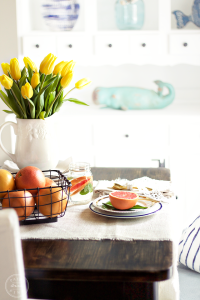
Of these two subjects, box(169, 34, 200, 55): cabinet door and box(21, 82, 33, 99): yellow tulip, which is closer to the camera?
box(21, 82, 33, 99): yellow tulip

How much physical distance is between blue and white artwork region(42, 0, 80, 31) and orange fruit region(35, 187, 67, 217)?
81.8 inches

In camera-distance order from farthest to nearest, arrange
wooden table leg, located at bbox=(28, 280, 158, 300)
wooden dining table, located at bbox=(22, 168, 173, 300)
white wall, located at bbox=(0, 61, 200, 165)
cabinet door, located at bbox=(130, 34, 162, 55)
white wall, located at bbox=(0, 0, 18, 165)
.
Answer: white wall, located at bbox=(0, 61, 200, 165), cabinet door, located at bbox=(130, 34, 162, 55), white wall, located at bbox=(0, 0, 18, 165), wooden table leg, located at bbox=(28, 280, 158, 300), wooden dining table, located at bbox=(22, 168, 173, 300)

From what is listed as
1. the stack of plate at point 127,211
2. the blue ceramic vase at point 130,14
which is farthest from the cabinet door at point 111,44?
the stack of plate at point 127,211

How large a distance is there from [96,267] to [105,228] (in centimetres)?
17

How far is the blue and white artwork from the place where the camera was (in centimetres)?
258

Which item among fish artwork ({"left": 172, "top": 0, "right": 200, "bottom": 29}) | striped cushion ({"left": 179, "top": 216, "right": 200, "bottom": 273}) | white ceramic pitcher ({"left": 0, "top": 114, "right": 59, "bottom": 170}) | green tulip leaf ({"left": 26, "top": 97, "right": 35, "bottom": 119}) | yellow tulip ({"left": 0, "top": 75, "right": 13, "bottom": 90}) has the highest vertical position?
fish artwork ({"left": 172, "top": 0, "right": 200, "bottom": 29})

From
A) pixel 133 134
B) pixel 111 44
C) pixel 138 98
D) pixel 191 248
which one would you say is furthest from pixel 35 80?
pixel 138 98

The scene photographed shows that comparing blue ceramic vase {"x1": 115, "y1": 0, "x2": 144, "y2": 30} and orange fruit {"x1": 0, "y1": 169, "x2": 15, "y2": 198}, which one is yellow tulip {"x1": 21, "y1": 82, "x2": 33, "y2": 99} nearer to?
orange fruit {"x1": 0, "y1": 169, "x2": 15, "y2": 198}

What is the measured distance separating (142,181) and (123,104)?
158cm

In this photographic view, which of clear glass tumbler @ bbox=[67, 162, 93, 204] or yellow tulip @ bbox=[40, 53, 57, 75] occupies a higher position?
yellow tulip @ bbox=[40, 53, 57, 75]

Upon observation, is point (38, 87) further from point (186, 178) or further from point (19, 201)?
point (186, 178)

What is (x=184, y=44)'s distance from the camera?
8.18 feet

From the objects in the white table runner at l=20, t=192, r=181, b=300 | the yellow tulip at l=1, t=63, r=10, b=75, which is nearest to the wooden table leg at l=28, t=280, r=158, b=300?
the white table runner at l=20, t=192, r=181, b=300

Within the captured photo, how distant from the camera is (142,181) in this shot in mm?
1175
